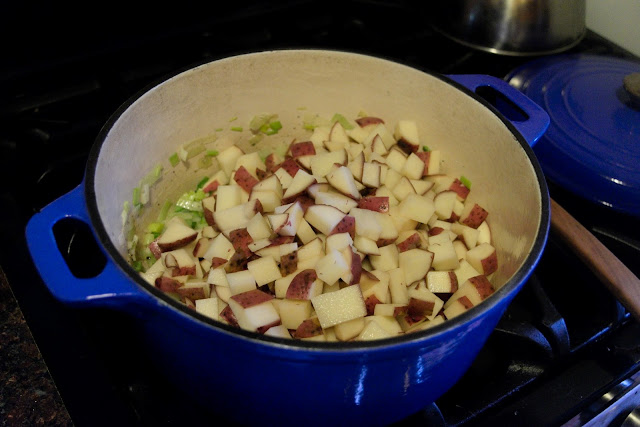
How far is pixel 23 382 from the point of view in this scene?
794 mm

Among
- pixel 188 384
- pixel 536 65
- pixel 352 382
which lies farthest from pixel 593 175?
pixel 188 384

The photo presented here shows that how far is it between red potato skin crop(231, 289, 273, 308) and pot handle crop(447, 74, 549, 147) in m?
0.50

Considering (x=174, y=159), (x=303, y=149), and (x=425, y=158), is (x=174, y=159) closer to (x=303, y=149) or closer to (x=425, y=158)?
(x=303, y=149)

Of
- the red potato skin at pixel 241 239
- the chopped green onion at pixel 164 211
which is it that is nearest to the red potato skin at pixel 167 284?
the red potato skin at pixel 241 239

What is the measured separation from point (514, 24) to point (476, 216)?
0.53 m

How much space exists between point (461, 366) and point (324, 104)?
0.60 meters

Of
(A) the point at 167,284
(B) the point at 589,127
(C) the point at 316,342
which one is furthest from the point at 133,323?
(B) the point at 589,127

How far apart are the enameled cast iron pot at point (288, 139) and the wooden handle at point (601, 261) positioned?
89 millimetres

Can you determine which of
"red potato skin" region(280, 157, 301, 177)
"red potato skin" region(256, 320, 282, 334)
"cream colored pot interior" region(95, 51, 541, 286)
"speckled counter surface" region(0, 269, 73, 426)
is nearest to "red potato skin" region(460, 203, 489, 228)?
"cream colored pot interior" region(95, 51, 541, 286)

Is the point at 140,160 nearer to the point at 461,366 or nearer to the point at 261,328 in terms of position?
the point at 261,328

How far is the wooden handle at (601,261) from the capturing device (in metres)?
0.85

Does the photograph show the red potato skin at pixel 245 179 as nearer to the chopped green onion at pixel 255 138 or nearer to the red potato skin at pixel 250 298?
the chopped green onion at pixel 255 138

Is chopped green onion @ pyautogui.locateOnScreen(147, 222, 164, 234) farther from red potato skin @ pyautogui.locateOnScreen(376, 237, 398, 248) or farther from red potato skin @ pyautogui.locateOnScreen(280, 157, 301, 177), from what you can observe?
red potato skin @ pyautogui.locateOnScreen(376, 237, 398, 248)

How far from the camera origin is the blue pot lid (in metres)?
1.03
